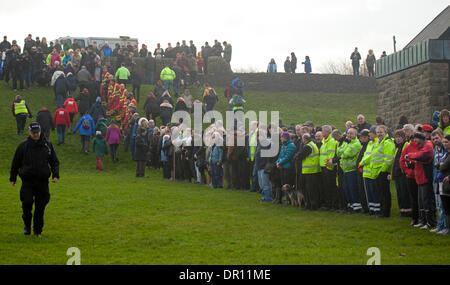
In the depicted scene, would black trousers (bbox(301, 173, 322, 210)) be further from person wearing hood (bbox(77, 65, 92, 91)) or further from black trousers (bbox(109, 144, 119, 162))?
person wearing hood (bbox(77, 65, 92, 91))

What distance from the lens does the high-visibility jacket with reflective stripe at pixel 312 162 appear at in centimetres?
1711

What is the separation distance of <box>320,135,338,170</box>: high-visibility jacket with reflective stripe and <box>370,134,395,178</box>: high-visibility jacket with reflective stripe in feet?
4.89

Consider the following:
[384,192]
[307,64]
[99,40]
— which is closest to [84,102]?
[99,40]

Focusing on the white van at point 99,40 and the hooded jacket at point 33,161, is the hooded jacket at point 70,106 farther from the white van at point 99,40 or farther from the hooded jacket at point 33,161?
the hooded jacket at point 33,161

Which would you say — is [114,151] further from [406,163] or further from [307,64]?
[307,64]

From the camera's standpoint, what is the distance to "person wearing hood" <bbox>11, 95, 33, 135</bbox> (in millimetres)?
28859

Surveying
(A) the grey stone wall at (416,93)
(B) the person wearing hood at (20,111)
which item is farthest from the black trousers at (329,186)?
(B) the person wearing hood at (20,111)

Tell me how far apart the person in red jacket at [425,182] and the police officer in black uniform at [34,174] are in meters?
7.18

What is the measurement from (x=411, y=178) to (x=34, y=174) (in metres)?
7.63

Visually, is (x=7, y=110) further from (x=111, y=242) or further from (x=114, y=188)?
(x=111, y=242)

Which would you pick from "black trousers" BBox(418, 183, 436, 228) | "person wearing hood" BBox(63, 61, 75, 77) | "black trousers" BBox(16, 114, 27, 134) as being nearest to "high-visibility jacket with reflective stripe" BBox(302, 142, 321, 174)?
"black trousers" BBox(418, 183, 436, 228)

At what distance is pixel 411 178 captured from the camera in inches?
561

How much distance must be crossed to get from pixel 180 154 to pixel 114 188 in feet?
14.4

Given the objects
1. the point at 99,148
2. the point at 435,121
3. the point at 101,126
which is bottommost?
the point at 99,148
